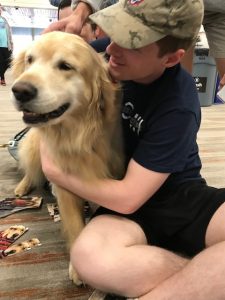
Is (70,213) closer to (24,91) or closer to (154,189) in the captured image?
(154,189)

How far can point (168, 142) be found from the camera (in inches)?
39.6

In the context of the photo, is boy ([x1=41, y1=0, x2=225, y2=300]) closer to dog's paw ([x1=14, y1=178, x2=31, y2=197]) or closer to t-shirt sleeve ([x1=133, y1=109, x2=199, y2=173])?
t-shirt sleeve ([x1=133, y1=109, x2=199, y2=173])

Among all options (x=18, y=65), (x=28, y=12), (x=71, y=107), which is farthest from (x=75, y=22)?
(x=28, y=12)

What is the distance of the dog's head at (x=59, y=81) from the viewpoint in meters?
0.98

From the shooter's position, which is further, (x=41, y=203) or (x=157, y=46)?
(x=41, y=203)

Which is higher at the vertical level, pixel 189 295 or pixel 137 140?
pixel 137 140

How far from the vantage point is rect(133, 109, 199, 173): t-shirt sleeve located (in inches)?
39.5

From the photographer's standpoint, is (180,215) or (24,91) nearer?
(24,91)

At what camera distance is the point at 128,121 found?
1.19 meters

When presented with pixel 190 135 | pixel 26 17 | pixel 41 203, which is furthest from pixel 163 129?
pixel 26 17

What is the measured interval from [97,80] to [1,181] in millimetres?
1030

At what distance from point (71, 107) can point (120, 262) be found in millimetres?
485

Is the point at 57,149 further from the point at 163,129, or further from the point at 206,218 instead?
the point at 206,218

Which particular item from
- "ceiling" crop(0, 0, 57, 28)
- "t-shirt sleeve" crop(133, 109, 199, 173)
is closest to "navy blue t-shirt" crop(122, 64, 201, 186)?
"t-shirt sleeve" crop(133, 109, 199, 173)
